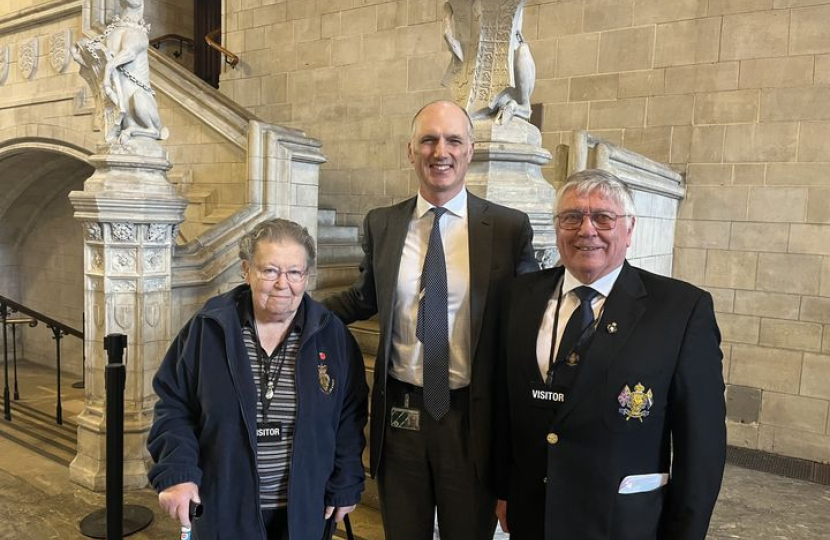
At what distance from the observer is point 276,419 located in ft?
5.81

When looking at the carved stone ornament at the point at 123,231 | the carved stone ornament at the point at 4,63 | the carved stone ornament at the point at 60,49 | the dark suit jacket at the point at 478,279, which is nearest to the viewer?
the dark suit jacket at the point at 478,279

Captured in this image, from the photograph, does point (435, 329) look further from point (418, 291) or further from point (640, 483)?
point (640, 483)

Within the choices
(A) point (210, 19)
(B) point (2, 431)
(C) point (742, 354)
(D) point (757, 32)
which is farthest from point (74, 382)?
(D) point (757, 32)

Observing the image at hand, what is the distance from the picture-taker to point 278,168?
210 inches

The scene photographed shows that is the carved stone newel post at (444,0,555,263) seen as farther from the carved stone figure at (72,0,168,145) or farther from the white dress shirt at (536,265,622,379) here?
the carved stone figure at (72,0,168,145)

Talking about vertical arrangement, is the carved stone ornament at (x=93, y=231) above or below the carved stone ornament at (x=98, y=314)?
above

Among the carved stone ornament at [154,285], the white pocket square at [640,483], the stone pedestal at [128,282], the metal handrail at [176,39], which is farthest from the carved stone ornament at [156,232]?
the metal handrail at [176,39]

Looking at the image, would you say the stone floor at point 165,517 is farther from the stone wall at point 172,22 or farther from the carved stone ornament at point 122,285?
the stone wall at point 172,22

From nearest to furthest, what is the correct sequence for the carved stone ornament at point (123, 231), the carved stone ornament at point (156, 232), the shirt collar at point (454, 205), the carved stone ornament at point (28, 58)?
the shirt collar at point (454, 205), the carved stone ornament at point (123, 231), the carved stone ornament at point (156, 232), the carved stone ornament at point (28, 58)

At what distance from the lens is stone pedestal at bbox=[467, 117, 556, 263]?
113 inches

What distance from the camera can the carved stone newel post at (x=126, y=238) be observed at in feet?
12.4

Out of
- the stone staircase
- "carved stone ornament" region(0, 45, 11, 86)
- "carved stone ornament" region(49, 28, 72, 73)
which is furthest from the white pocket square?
"carved stone ornament" region(0, 45, 11, 86)

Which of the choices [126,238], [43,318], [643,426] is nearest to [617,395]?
[643,426]

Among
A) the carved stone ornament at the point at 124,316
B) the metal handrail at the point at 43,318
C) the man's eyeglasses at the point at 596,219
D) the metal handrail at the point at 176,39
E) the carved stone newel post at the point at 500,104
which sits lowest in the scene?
the metal handrail at the point at 43,318
